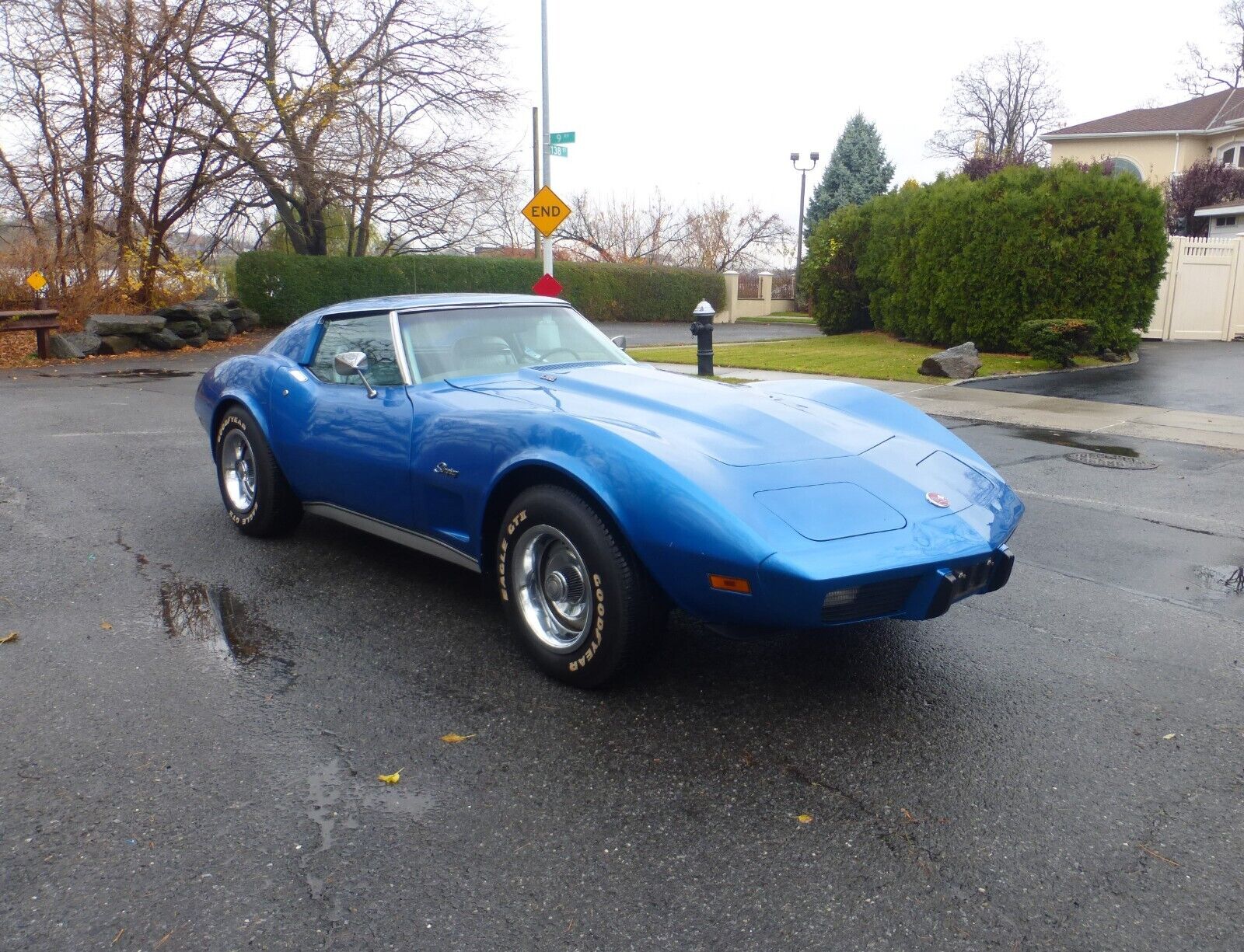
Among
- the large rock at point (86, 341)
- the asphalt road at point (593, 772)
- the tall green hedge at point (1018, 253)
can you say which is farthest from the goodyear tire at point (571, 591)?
the large rock at point (86, 341)

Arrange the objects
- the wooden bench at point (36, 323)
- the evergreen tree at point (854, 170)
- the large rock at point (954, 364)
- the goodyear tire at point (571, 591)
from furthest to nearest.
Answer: the evergreen tree at point (854, 170) < the wooden bench at point (36, 323) < the large rock at point (954, 364) < the goodyear tire at point (571, 591)

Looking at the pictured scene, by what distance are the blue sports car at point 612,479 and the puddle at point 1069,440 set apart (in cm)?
514

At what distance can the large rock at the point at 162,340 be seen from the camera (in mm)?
19266

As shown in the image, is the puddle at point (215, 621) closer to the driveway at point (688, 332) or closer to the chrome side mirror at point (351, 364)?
the chrome side mirror at point (351, 364)

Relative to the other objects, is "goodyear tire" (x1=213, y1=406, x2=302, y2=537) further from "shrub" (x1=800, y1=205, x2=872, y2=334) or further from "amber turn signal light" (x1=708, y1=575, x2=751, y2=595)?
"shrub" (x1=800, y1=205, x2=872, y2=334)

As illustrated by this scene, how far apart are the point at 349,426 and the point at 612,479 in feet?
5.72

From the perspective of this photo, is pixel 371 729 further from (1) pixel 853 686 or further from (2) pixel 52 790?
(1) pixel 853 686

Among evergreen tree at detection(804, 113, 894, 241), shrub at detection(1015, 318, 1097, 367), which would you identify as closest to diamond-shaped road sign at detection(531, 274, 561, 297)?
shrub at detection(1015, 318, 1097, 367)

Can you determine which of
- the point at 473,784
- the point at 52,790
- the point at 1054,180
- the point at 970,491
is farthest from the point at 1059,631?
the point at 1054,180

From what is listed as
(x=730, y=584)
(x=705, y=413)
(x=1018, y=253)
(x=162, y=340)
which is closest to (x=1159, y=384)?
(x=1018, y=253)

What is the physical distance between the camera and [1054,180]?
16969mm

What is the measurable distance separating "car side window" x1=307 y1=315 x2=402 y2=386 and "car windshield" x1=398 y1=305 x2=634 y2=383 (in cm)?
10

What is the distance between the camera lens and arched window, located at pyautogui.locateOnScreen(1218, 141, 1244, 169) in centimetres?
4278

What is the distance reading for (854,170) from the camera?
47875 mm
